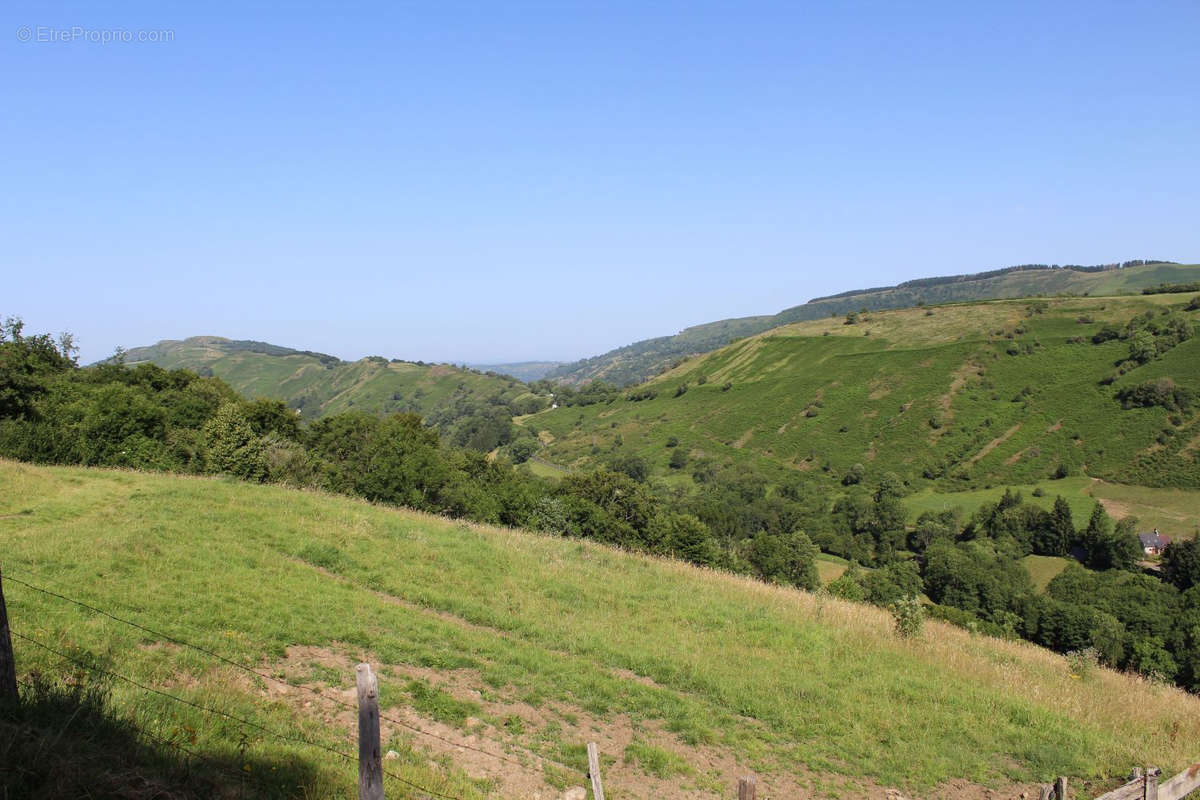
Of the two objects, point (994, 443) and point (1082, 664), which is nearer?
point (1082, 664)

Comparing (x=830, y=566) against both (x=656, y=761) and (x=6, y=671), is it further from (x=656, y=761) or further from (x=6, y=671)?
(x=6, y=671)

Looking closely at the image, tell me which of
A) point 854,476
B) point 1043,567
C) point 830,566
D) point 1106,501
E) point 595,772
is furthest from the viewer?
point 854,476

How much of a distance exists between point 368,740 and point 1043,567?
102849 millimetres

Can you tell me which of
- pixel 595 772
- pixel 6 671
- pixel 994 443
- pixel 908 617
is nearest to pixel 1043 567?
pixel 994 443

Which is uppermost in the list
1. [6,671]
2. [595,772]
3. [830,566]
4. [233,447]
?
[233,447]

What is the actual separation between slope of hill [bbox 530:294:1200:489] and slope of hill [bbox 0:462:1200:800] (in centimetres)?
10984

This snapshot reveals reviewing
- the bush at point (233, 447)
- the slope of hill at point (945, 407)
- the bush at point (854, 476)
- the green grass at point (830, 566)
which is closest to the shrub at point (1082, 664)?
the bush at point (233, 447)

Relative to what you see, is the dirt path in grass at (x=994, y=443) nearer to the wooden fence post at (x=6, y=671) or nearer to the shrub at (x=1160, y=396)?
the shrub at (x=1160, y=396)

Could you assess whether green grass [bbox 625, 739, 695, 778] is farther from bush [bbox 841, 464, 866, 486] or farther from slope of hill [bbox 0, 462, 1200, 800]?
bush [bbox 841, 464, 866, 486]

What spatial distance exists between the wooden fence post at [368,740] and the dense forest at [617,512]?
16.8m

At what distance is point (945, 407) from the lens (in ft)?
440

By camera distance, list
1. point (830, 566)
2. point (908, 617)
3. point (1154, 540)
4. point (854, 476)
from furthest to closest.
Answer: point (854, 476), point (830, 566), point (1154, 540), point (908, 617)

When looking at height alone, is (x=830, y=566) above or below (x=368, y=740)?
below

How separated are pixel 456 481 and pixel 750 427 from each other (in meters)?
119
